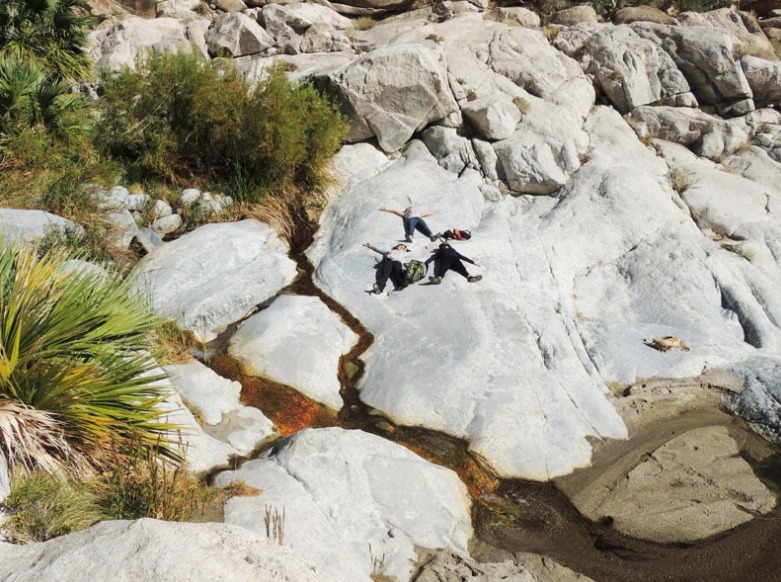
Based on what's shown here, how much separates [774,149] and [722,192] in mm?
4187

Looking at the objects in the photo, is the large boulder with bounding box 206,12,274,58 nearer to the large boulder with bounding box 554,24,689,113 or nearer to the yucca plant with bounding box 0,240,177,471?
the large boulder with bounding box 554,24,689,113

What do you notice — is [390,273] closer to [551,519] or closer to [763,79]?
[551,519]

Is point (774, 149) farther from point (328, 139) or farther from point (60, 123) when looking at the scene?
point (60, 123)

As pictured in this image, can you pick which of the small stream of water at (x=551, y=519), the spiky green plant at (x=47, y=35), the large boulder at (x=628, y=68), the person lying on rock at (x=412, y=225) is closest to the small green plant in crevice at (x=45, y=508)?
the small stream of water at (x=551, y=519)

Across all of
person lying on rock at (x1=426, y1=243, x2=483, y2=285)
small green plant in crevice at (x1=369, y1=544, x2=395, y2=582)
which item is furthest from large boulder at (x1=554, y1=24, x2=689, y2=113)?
small green plant in crevice at (x1=369, y1=544, x2=395, y2=582)

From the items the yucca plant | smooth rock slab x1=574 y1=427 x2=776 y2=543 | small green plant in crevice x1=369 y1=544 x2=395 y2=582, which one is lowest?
smooth rock slab x1=574 y1=427 x2=776 y2=543

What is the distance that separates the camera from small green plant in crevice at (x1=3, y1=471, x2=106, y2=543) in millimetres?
4168

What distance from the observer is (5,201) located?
35.8 feet

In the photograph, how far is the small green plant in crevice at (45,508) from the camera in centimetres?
417

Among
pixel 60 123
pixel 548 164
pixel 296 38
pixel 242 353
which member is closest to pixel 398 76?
pixel 548 164

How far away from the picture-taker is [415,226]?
12.2 metres

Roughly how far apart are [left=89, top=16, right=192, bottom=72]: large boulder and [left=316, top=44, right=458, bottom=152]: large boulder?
235 inches

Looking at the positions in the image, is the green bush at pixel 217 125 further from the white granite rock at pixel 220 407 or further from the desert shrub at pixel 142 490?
the desert shrub at pixel 142 490

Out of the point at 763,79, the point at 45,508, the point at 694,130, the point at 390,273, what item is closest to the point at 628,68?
the point at 694,130
